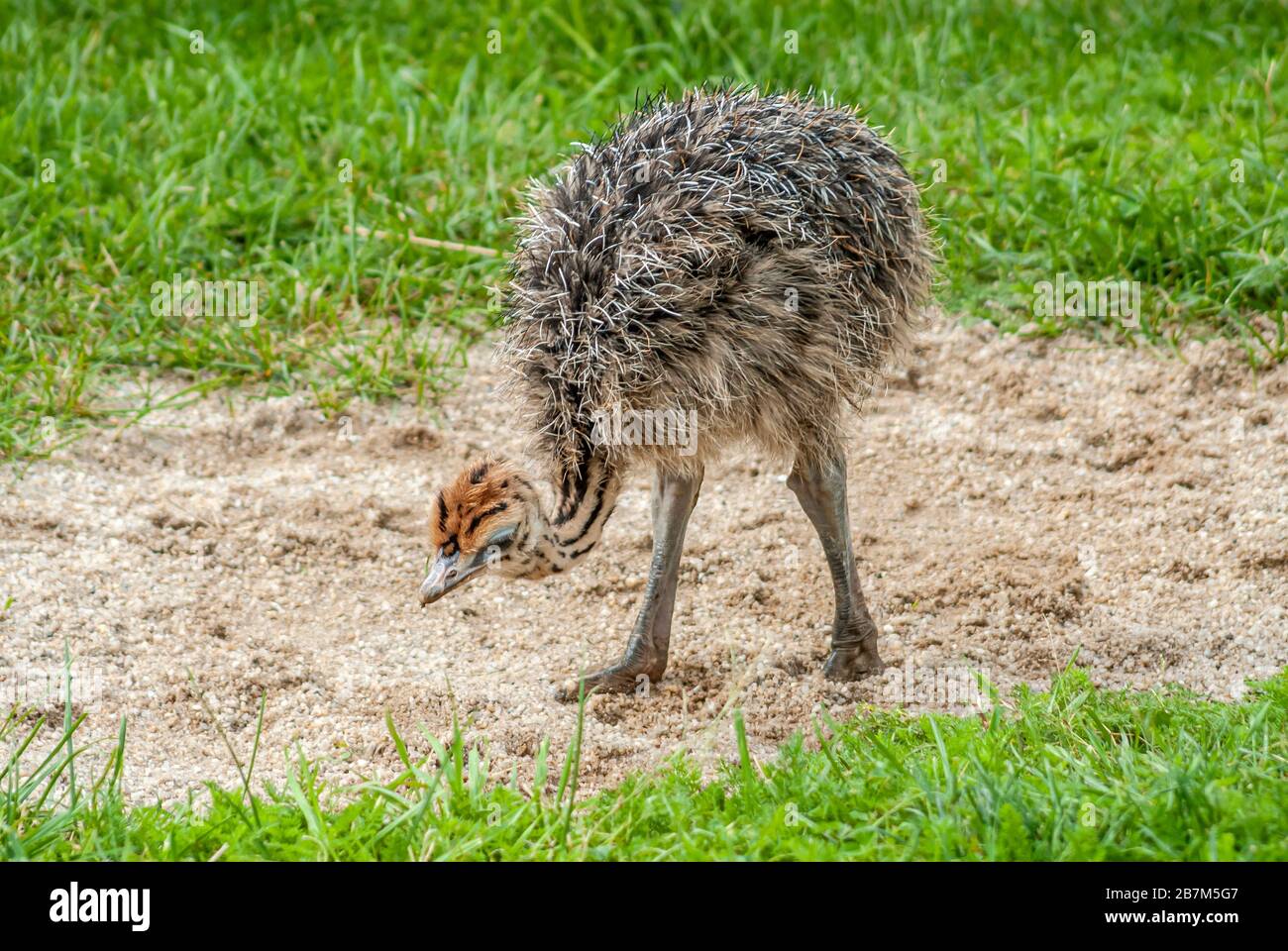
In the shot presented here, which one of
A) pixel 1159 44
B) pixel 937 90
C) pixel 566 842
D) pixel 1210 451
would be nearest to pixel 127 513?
pixel 566 842

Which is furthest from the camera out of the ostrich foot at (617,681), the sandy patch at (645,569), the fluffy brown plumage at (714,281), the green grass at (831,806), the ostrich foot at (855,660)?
the ostrich foot at (855,660)

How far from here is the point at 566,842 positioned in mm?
3641

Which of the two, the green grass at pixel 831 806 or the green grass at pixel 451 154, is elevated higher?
the green grass at pixel 451 154

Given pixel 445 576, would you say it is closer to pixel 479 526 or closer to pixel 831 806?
pixel 479 526

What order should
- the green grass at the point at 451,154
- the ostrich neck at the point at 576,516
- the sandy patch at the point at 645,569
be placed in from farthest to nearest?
A: the green grass at the point at 451,154
the sandy patch at the point at 645,569
the ostrich neck at the point at 576,516

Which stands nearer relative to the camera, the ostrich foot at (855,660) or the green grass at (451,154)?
the ostrich foot at (855,660)

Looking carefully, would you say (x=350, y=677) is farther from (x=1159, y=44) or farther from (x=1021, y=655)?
(x=1159, y=44)

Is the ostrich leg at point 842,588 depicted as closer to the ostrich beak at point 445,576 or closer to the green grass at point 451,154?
the ostrich beak at point 445,576

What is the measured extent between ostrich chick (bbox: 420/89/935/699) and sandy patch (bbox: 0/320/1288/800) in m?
Result: 0.40

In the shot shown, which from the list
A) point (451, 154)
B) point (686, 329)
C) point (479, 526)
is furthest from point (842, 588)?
point (451, 154)

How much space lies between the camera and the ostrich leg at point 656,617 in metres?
4.89

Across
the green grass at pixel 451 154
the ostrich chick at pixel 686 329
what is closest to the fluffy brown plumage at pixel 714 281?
the ostrich chick at pixel 686 329

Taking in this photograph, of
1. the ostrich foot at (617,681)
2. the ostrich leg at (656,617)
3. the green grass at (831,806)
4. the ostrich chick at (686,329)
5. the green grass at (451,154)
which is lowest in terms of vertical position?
the green grass at (831,806)

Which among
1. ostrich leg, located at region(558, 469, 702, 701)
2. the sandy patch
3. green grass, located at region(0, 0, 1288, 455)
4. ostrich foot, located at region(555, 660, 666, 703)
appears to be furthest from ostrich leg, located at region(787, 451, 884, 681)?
green grass, located at region(0, 0, 1288, 455)
